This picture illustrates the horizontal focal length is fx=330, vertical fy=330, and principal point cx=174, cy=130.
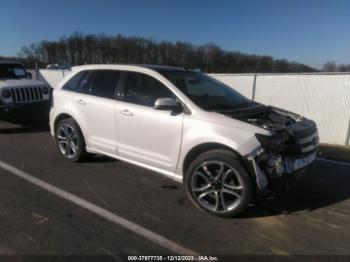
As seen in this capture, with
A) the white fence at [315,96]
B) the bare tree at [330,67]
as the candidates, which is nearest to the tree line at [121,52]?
→ the bare tree at [330,67]

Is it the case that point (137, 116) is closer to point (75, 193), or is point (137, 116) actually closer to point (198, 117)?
point (198, 117)

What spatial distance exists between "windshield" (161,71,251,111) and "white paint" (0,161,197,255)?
5.55 feet

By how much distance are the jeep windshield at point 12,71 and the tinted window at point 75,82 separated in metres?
4.70

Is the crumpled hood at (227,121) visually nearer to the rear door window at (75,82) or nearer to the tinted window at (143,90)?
the tinted window at (143,90)

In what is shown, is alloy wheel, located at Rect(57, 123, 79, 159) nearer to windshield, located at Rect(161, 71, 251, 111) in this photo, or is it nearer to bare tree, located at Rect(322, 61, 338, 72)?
windshield, located at Rect(161, 71, 251, 111)

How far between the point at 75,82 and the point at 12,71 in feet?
17.2

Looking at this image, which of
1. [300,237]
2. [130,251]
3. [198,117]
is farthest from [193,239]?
[198,117]

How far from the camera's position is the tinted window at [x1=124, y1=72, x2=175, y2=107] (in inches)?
182

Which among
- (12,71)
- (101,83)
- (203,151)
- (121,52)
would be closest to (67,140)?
(101,83)

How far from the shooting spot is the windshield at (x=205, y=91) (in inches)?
175

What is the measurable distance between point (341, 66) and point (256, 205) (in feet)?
92.6

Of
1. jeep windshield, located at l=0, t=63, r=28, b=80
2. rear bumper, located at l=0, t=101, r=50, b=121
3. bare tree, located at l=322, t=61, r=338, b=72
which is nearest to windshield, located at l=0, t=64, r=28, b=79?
jeep windshield, located at l=0, t=63, r=28, b=80

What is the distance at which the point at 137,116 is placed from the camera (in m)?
4.70

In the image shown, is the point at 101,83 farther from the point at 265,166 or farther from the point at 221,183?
the point at 265,166
